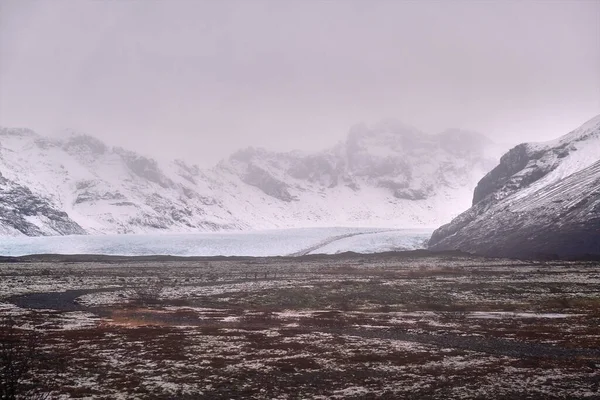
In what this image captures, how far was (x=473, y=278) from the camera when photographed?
77250 mm

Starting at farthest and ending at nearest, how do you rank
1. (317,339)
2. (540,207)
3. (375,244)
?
(375,244), (540,207), (317,339)

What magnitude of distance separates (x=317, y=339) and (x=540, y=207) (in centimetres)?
12350

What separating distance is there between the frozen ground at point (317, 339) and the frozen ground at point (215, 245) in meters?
88.6

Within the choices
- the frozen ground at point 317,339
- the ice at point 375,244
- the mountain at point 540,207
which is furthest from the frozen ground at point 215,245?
the frozen ground at point 317,339

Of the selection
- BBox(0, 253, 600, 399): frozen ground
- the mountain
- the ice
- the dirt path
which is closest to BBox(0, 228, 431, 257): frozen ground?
the ice

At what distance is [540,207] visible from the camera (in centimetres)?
13675

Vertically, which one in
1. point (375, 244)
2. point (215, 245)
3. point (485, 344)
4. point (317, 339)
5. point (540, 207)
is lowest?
point (485, 344)

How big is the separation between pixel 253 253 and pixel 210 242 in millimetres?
17572

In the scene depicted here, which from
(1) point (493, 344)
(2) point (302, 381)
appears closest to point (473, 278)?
(1) point (493, 344)

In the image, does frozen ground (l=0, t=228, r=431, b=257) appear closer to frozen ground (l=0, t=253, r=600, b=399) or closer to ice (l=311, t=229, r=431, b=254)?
ice (l=311, t=229, r=431, b=254)

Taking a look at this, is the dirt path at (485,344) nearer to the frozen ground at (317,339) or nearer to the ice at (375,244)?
the frozen ground at (317,339)

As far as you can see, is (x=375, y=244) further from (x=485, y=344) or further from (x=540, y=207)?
(x=485, y=344)

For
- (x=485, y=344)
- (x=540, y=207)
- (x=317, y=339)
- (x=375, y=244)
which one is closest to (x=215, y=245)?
(x=375, y=244)

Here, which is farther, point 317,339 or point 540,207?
point 540,207
